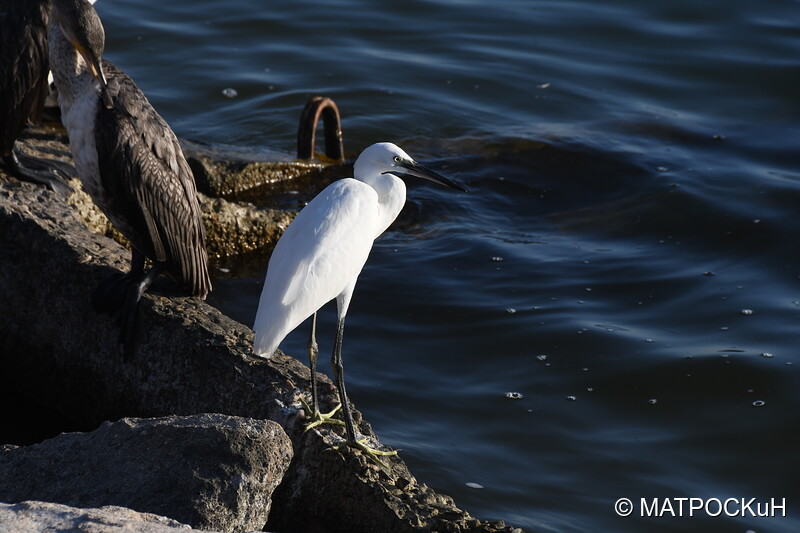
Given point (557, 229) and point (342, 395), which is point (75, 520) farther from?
point (557, 229)

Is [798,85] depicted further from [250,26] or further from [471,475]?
[471,475]

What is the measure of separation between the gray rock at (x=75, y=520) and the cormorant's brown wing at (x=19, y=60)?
3464mm

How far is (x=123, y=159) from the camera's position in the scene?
5039 mm

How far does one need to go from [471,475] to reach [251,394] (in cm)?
171

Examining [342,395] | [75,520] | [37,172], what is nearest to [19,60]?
[37,172]

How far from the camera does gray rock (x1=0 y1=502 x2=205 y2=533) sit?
313 centimetres

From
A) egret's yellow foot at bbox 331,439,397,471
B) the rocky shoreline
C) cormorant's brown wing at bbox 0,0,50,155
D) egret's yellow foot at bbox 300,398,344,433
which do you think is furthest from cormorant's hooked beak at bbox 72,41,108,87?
egret's yellow foot at bbox 331,439,397,471

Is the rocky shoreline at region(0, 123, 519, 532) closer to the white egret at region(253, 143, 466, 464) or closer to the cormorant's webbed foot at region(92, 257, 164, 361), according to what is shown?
the cormorant's webbed foot at region(92, 257, 164, 361)

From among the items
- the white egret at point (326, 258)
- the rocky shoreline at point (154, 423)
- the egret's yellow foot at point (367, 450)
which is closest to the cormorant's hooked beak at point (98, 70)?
the rocky shoreline at point (154, 423)

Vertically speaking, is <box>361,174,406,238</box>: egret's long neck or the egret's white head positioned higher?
the egret's white head

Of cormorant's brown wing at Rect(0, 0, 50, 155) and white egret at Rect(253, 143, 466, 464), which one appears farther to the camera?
cormorant's brown wing at Rect(0, 0, 50, 155)

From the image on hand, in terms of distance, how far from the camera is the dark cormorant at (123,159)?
502 centimetres

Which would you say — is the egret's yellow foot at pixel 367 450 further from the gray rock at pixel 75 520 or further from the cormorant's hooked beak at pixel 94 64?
the cormorant's hooked beak at pixel 94 64

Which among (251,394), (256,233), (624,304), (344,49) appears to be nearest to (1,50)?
(256,233)
